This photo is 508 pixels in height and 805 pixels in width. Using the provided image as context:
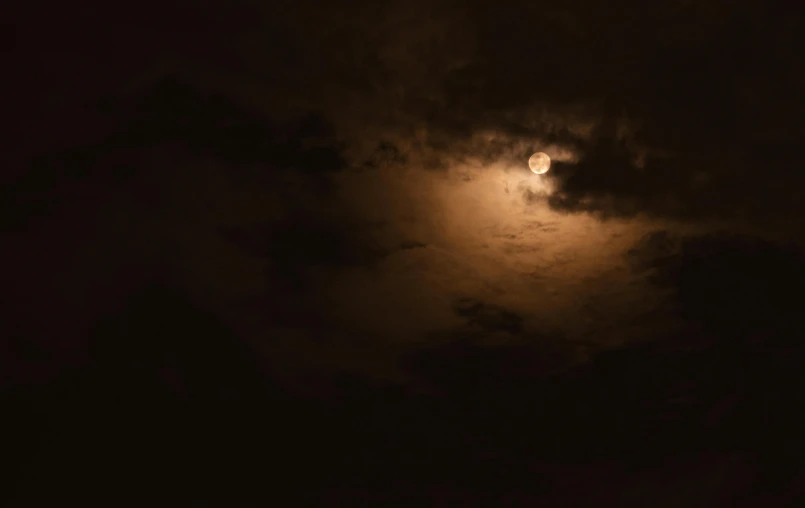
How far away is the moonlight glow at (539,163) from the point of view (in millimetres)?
3070

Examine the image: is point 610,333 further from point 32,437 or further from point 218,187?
point 32,437

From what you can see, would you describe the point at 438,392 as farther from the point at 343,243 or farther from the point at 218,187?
the point at 218,187

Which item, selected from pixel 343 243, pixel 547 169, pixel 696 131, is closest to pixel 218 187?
pixel 343 243

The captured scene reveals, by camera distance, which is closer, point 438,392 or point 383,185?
point 383,185

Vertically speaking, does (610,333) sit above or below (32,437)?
above

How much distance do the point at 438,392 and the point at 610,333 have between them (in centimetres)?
88

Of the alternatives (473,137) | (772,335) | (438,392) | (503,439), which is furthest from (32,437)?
(772,335)

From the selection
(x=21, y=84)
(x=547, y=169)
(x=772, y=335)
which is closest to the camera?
(x=21, y=84)

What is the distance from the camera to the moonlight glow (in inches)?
121

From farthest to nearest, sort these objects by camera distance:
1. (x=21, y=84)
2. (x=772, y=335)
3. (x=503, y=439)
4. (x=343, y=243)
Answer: (x=503, y=439) < (x=772, y=335) < (x=343, y=243) < (x=21, y=84)

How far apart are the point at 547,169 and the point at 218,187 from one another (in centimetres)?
135

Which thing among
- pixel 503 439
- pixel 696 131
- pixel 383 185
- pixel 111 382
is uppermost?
pixel 696 131

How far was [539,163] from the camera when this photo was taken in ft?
10.1

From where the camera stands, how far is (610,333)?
12.2 ft
